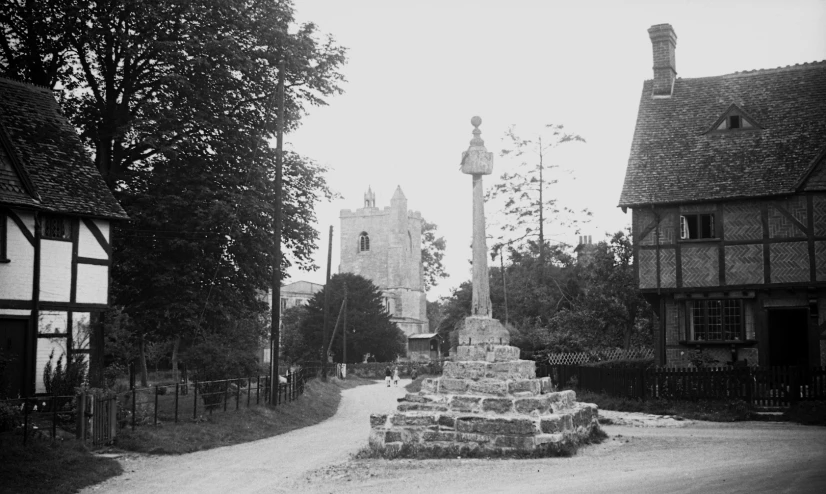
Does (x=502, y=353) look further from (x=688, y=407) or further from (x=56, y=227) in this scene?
(x=56, y=227)

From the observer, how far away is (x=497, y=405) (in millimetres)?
14836

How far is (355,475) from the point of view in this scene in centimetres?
1342

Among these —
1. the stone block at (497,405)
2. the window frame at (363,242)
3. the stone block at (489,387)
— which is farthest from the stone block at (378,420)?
the window frame at (363,242)

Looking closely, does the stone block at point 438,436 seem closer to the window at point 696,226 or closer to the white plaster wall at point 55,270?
the white plaster wall at point 55,270

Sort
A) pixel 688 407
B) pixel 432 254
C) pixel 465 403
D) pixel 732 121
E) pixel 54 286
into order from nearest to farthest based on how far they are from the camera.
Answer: pixel 465 403, pixel 688 407, pixel 54 286, pixel 732 121, pixel 432 254

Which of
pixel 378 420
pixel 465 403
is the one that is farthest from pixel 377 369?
pixel 465 403

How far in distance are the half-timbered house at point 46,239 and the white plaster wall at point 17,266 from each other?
2 cm

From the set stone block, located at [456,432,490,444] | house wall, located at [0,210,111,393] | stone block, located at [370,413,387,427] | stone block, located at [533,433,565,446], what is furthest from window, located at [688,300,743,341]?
house wall, located at [0,210,111,393]

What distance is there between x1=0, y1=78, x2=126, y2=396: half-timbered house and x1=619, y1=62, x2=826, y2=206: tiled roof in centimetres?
1688

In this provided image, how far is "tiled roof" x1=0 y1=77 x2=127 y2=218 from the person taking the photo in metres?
22.7

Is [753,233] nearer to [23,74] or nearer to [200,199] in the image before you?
[200,199]

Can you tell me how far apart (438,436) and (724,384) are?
11.4 meters

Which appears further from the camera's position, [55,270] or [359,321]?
[359,321]

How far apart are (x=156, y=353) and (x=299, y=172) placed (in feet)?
61.4
